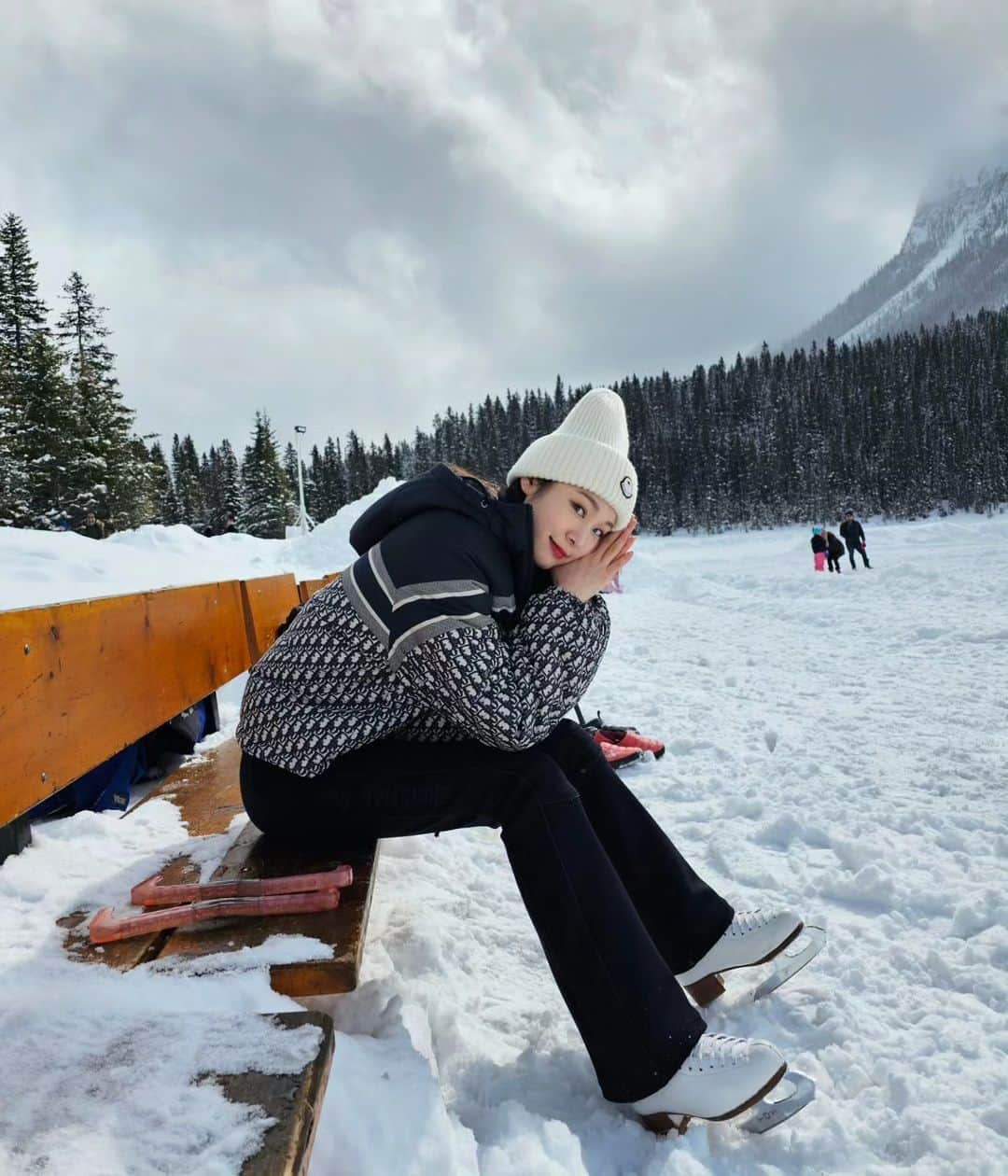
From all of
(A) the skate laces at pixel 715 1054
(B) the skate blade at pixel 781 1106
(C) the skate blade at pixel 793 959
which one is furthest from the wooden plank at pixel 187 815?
(C) the skate blade at pixel 793 959

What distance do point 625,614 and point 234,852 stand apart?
1147 centimetres

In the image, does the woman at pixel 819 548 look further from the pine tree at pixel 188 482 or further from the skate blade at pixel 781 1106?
the pine tree at pixel 188 482

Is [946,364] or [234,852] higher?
[946,364]

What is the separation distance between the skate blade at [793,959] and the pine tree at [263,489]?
6802 centimetres

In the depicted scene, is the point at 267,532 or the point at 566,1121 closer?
the point at 566,1121

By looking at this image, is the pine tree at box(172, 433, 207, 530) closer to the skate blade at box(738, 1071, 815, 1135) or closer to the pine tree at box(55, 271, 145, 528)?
the pine tree at box(55, 271, 145, 528)

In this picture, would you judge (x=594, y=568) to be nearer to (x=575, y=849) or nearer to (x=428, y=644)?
(x=428, y=644)

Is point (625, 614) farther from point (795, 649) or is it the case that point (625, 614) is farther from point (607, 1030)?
point (607, 1030)

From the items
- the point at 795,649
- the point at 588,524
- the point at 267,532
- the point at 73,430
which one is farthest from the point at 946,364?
the point at 588,524

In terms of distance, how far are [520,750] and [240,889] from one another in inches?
28.4

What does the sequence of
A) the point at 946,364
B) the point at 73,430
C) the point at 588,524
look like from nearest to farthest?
the point at 588,524
the point at 73,430
the point at 946,364

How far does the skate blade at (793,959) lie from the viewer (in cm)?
205

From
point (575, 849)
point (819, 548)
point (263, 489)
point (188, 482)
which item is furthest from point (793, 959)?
point (188, 482)

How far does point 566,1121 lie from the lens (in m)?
1.60
